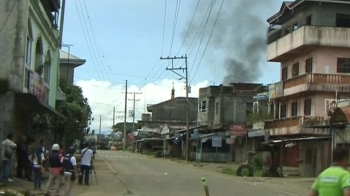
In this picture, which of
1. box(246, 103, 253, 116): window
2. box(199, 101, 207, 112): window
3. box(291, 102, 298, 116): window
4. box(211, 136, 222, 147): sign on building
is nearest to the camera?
box(291, 102, 298, 116): window

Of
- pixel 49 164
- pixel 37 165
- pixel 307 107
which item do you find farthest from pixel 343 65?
pixel 49 164

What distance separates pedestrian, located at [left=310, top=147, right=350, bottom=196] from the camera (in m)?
7.23

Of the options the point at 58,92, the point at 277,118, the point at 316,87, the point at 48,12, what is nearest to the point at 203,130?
the point at 277,118

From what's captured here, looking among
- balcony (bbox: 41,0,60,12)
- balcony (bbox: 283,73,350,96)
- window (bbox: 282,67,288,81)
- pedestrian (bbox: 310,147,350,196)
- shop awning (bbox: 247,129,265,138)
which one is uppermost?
balcony (bbox: 41,0,60,12)

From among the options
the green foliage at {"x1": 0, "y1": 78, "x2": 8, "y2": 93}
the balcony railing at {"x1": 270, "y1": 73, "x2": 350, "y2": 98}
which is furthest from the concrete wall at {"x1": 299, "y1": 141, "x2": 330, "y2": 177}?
the green foliage at {"x1": 0, "y1": 78, "x2": 8, "y2": 93}

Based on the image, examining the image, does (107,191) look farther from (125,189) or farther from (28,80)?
(28,80)

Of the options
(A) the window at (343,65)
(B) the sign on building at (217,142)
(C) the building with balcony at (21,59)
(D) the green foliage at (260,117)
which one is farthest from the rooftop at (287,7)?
(C) the building with balcony at (21,59)

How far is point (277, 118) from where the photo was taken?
4900 centimetres

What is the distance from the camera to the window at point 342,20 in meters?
43.8

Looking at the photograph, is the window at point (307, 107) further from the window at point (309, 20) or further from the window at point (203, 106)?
the window at point (203, 106)

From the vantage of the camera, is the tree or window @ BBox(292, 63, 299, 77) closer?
the tree

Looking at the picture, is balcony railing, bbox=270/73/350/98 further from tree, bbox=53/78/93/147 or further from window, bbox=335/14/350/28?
tree, bbox=53/78/93/147

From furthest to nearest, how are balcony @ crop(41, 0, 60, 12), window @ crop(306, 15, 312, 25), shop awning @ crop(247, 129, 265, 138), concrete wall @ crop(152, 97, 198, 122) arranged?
concrete wall @ crop(152, 97, 198, 122), shop awning @ crop(247, 129, 265, 138), window @ crop(306, 15, 312, 25), balcony @ crop(41, 0, 60, 12)

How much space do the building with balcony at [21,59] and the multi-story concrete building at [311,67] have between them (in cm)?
1873
